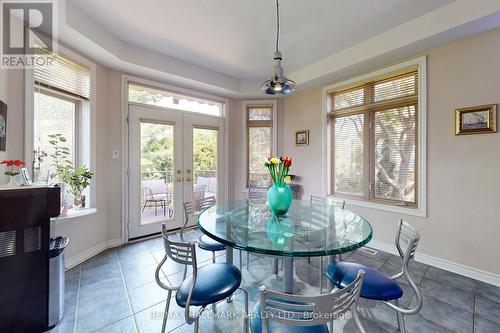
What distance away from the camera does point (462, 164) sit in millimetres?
2334

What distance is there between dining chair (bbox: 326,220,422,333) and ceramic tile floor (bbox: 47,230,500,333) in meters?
0.43

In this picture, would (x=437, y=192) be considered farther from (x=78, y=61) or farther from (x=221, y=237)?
(x=78, y=61)

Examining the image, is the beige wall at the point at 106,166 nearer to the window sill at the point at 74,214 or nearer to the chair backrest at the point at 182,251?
the window sill at the point at 74,214

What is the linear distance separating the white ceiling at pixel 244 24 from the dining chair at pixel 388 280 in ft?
7.16

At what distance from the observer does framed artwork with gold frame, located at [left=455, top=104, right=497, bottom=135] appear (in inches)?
84.1

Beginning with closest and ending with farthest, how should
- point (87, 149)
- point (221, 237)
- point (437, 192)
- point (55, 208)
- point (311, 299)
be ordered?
point (311, 299), point (221, 237), point (55, 208), point (437, 192), point (87, 149)

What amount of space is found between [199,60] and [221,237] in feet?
9.46

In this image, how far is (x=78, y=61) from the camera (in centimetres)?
253

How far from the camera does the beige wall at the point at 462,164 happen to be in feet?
7.07

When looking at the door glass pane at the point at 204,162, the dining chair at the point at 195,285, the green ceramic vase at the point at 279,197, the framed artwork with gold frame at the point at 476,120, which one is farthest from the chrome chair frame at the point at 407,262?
the door glass pane at the point at 204,162

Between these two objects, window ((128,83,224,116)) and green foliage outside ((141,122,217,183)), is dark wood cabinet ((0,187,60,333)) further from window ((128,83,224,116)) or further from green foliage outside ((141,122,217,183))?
window ((128,83,224,116))

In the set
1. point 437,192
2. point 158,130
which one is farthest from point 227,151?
point 437,192

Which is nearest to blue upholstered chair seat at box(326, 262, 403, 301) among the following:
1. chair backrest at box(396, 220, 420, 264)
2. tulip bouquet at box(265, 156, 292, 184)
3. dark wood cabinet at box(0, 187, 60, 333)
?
chair backrest at box(396, 220, 420, 264)

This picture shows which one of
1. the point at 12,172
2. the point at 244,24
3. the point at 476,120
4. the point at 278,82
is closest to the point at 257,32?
the point at 244,24
